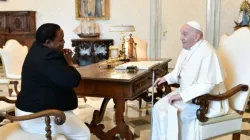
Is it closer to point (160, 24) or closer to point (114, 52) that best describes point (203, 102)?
point (114, 52)

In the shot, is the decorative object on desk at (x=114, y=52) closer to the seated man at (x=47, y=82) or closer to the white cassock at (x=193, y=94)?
the white cassock at (x=193, y=94)

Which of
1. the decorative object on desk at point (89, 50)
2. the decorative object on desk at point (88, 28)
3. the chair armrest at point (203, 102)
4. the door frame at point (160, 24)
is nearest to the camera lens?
the chair armrest at point (203, 102)

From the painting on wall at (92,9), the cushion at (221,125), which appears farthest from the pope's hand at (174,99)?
the painting on wall at (92,9)

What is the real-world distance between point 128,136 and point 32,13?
6.44 metres

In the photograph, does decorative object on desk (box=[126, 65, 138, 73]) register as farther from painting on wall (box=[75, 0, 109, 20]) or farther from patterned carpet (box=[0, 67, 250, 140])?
painting on wall (box=[75, 0, 109, 20])

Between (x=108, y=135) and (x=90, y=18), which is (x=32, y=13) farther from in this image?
(x=108, y=135)

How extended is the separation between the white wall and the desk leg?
5.26 m

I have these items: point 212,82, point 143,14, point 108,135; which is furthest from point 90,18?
point 212,82

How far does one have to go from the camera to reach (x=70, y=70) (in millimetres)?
2062

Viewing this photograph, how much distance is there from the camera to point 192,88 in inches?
97.7

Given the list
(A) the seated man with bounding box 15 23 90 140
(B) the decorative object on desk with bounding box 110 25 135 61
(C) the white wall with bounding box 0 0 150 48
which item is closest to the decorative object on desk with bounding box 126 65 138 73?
(B) the decorative object on desk with bounding box 110 25 135 61

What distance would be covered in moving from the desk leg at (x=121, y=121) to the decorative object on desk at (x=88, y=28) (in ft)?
17.6

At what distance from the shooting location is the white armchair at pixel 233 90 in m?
2.46

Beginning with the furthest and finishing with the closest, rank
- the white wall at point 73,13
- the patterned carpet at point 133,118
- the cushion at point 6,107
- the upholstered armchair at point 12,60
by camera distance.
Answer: the white wall at point 73,13
the upholstered armchair at point 12,60
the patterned carpet at point 133,118
the cushion at point 6,107
